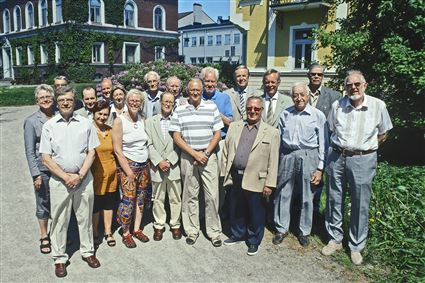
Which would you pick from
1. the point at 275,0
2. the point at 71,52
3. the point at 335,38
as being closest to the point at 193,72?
the point at 275,0

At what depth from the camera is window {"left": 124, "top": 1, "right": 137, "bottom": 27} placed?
3472cm

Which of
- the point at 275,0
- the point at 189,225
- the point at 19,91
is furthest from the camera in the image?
the point at 19,91

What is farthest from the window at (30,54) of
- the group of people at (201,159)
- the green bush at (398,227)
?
the green bush at (398,227)

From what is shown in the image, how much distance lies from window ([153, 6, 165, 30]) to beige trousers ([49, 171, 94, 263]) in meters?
34.7

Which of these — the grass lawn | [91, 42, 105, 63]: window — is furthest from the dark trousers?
[91, 42, 105, 63]: window

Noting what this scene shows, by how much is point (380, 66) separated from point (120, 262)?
16.7 feet

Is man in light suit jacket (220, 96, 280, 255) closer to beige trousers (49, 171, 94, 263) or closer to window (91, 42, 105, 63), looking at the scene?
beige trousers (49, 171, 94, 263)

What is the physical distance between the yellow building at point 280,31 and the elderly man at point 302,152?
49.2 feet

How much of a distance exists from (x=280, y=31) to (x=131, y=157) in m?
17.6

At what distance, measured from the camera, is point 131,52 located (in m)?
35.6

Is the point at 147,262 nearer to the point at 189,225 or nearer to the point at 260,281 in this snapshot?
the point at 189,225

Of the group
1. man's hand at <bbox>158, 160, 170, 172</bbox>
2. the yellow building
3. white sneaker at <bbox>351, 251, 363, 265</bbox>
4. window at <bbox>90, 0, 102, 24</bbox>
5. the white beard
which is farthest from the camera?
window at <bbox>90, 0, 102, 24</bbox>

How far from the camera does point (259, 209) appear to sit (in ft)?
16.1

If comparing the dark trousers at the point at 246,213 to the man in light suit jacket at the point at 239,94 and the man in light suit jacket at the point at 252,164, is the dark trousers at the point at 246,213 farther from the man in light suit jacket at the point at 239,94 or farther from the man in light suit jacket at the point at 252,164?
the man in light suit jacket at the point at 239,94
